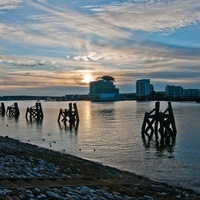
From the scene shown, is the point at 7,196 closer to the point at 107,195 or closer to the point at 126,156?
the point at 107,195

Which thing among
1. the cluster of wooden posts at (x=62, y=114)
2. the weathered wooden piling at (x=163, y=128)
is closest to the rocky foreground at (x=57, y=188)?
the weathered wooden piling at (x=163, y=128)

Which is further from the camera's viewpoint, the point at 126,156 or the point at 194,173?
the point at 126,156

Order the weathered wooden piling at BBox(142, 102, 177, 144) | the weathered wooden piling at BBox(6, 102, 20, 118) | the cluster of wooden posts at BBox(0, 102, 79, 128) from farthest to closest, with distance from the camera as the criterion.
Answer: the weathered wooden piling at BBox(6, 102, 20, 118) → the cluster of wooden posts at BBox(0, 102, 79, 128) → the weathered wooden piling at BBox(142, 102, 177, 144)

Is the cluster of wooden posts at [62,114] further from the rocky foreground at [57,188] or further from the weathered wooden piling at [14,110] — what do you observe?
the rocky foreground at [57,188]

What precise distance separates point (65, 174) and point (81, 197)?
4222mm

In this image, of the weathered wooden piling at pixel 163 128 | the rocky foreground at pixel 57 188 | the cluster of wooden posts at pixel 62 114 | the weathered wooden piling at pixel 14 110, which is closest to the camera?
the rocky foreground at pixel 57 188

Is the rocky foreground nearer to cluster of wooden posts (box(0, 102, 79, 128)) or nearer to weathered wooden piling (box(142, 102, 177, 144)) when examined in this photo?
weathered wooden piling (box(142, 102, 177, 144))

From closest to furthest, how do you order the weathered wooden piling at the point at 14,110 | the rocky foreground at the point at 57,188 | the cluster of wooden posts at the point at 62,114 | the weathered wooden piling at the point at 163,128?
the rocky foreground at the point at 57,188, the weathered wooden piling at the point at 163,128, the cluster of wooden posts at the point at 62,114, the weathered wooden piling at the point at 14,110

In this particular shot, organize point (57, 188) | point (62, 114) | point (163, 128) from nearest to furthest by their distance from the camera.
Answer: point (57, 188), point (163, 128), point (62, 114)

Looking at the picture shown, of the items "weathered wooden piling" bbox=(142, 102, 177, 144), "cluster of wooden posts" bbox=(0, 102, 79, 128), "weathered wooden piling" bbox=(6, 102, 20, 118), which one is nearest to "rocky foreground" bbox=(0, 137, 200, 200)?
"weathered wooden piling" bbox=(142, 102, 177, 144)

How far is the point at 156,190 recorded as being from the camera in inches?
Result: 521

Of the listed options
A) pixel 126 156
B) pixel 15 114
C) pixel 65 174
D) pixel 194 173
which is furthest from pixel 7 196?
pixel 15 114

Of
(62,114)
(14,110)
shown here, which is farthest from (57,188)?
(14,110)

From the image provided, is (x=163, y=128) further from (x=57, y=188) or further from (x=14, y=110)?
(x=14, y=110)
